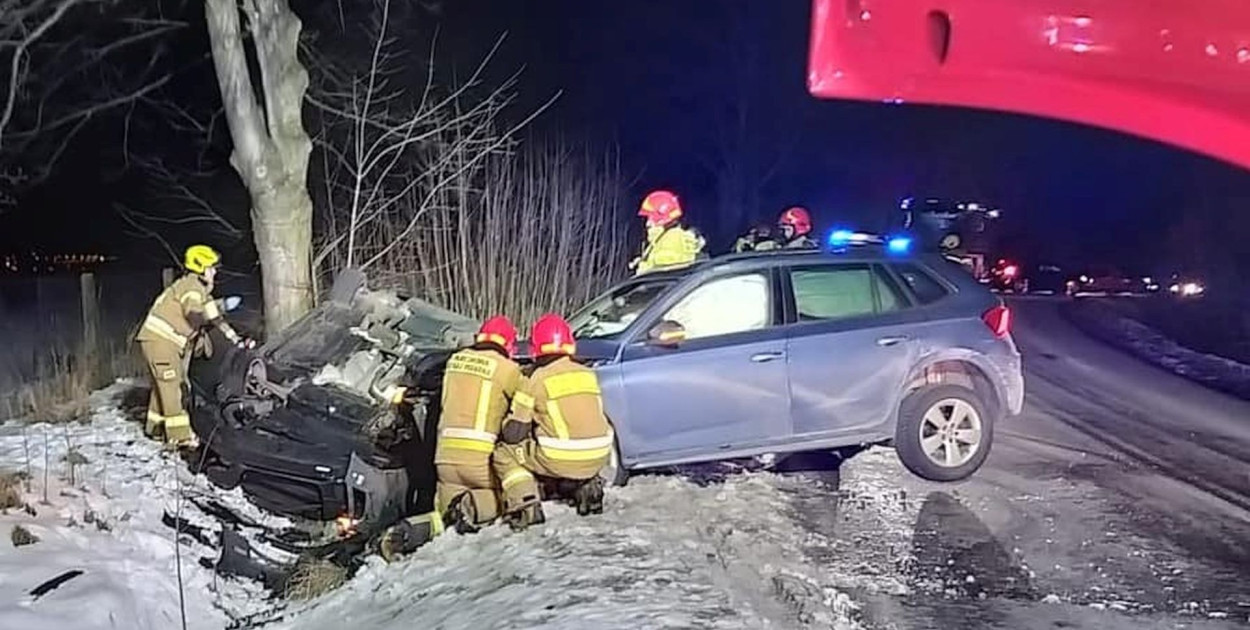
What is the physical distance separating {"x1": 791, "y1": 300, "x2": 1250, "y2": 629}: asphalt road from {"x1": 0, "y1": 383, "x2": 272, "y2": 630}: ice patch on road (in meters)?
3.68

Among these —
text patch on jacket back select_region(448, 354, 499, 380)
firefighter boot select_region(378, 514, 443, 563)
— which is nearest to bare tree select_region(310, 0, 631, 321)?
firefighter boot select_region(378, 514, 443, 563)

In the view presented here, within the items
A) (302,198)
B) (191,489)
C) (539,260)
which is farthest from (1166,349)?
(191,489)

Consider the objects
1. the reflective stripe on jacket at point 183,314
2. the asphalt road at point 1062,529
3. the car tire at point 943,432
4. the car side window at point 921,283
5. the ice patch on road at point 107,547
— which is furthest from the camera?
the reflective stripe on jacket at point 183,314

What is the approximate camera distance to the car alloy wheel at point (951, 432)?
9.10 metres

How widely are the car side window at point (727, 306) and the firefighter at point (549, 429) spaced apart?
4.60 ft

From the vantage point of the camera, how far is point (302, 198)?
14.7 metres

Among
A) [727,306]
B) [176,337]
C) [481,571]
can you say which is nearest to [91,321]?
[176,337]

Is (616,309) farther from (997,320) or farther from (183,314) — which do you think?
(183,314)

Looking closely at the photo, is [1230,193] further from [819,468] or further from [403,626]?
A: [403,626]

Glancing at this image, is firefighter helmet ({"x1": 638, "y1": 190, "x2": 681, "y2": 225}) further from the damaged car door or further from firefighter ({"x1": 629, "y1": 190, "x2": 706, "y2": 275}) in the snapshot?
the damaged car door

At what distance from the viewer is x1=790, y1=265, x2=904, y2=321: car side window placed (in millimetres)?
9219

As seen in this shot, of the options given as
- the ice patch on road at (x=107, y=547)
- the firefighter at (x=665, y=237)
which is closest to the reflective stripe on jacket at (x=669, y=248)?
the firefighter at (x=665, y=237)

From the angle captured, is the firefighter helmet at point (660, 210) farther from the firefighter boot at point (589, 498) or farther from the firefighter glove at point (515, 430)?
the firefighter glove at point (515, 430)

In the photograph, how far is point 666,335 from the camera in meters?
8.80
